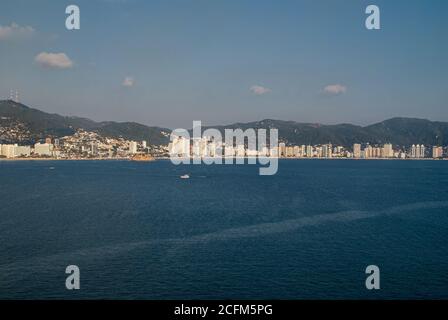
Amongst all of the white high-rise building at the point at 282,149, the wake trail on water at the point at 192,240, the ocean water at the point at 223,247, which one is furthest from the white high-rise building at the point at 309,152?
the wake trail on water at the point at 192,240

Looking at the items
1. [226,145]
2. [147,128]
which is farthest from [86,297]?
[147,128]

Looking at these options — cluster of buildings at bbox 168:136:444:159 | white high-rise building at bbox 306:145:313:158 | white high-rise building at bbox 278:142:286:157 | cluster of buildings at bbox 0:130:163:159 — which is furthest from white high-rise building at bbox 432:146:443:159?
cluster of buildings at bbox 0:130:163:159

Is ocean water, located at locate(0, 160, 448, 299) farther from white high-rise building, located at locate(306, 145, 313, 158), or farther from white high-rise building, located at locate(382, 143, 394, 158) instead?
white high-rise building, located at locate(382, 143, 394, 158)

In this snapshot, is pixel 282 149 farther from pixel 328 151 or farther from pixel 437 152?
pixel 437 152

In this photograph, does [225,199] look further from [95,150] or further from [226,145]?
[95,150]

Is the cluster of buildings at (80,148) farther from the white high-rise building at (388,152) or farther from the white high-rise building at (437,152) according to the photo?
the white high-rise building at (437,152)

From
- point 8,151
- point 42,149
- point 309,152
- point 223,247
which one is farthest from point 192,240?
point 309,152
